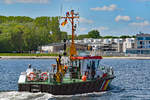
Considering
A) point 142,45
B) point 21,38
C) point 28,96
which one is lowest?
point 28,96

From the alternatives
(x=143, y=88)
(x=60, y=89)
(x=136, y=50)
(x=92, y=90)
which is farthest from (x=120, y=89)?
(x=136, y=50)

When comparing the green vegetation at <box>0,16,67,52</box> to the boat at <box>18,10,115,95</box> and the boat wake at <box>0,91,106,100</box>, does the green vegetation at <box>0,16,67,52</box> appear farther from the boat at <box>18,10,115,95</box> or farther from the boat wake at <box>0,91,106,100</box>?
the boat wake at <box>0,91,106,100</box>

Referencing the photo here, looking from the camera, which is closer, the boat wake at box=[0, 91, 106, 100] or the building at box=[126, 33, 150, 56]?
the boat wake at box=[0, 91, 106, 100]

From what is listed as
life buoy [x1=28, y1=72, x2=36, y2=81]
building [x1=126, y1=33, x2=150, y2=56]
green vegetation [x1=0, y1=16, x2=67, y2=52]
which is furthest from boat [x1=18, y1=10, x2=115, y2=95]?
building [x1=126, y1=33, x2=150, y2=56]

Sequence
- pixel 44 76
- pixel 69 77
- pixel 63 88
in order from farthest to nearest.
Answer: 1. pixel 69 77
2. pixel 44 76
3. pixel 63 88

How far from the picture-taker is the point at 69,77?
40688 millimetres

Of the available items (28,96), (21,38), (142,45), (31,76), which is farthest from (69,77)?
(142,45)

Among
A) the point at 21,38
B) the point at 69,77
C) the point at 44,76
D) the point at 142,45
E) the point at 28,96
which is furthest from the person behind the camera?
the point at 142,45

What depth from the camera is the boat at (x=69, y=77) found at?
37.6 metres

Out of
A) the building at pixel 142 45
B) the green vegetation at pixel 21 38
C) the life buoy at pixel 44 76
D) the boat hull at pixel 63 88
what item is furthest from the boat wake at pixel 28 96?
the building at pixel 142 45

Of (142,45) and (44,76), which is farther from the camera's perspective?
(142,45)

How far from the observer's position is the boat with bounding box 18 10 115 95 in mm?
37562

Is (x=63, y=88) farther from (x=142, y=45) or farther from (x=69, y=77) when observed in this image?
(x=142, y=45)

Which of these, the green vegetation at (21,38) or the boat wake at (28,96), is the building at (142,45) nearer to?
the green vegetation at (21,38)
